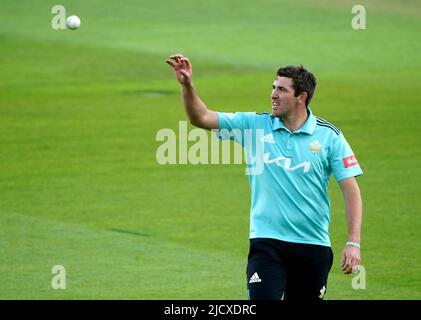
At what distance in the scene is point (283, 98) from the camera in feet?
31.2

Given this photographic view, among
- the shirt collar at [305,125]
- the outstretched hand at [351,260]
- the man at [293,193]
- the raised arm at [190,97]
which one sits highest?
the raised arm at [190,97]

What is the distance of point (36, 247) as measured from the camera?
14719 millimetres

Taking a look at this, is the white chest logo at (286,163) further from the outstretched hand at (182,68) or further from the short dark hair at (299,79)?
the outstretched hand at (182,68)

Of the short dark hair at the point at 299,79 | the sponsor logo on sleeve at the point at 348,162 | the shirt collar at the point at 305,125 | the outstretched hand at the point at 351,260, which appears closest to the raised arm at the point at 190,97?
the shirt collar at the point at 305,125

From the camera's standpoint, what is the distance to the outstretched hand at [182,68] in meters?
9.21

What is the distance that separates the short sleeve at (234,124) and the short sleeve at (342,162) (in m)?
0.76

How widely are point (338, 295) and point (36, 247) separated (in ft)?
14.0

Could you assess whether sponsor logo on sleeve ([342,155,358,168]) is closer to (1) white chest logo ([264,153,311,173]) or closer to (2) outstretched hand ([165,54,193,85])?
(1) white chest logo ([264,153,311,173])

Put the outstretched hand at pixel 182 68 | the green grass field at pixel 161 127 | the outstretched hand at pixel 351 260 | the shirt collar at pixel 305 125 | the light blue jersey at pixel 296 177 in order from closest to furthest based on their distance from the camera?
the outstretched hand at pixel 351 260 → the outstretched hand at pixel 182 68 → the light blue jersey at pixel 296 177 → the shirt collar at pixel 305 125 → the green grass field at pixel 161 127

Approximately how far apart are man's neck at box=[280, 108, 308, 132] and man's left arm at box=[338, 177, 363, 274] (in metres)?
0.62

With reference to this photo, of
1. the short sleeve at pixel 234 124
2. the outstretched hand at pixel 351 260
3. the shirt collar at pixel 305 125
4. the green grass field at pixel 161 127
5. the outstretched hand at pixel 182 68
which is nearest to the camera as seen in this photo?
the outstretched hand at pixel 351 260

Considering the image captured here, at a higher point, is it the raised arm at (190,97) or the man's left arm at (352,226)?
the raised arm at (190,97)

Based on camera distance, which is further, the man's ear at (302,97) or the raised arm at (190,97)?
the man's ear at (302,97)

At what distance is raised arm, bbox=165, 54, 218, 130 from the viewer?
363 inches
